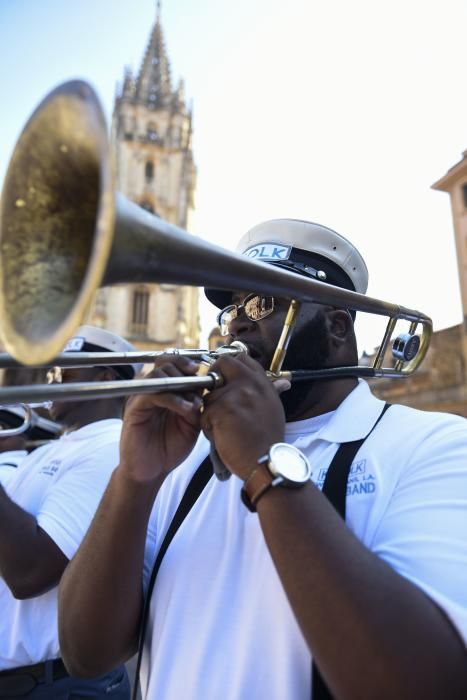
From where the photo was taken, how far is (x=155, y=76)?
56.5 meters

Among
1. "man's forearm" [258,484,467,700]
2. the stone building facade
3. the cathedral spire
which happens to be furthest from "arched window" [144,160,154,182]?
"man's forearm" [258,484,467,700]

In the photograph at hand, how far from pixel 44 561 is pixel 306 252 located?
163 cm

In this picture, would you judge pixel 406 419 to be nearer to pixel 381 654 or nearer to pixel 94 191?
pixel 381 654

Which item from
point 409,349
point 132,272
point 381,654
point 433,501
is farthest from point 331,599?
point 409,349

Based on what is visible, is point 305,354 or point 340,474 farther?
point 305,354

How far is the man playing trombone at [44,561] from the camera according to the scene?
2.12 metres

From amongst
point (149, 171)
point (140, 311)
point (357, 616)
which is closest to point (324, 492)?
point (357, 616)

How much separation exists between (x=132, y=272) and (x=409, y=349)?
4.68ft

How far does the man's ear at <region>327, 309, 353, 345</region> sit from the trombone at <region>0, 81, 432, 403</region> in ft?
2.00

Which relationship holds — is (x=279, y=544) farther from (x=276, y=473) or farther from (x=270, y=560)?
(x=270, y=560)

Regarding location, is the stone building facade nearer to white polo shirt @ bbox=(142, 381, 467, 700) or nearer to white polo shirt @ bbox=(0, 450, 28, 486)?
white polo shirt @ bbox=(0, 450, 28, 486)

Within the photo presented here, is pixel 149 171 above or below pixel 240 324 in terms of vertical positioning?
above

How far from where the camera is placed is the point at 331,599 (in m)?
0.97

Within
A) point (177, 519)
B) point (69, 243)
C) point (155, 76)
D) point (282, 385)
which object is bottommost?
point (177, 519)
